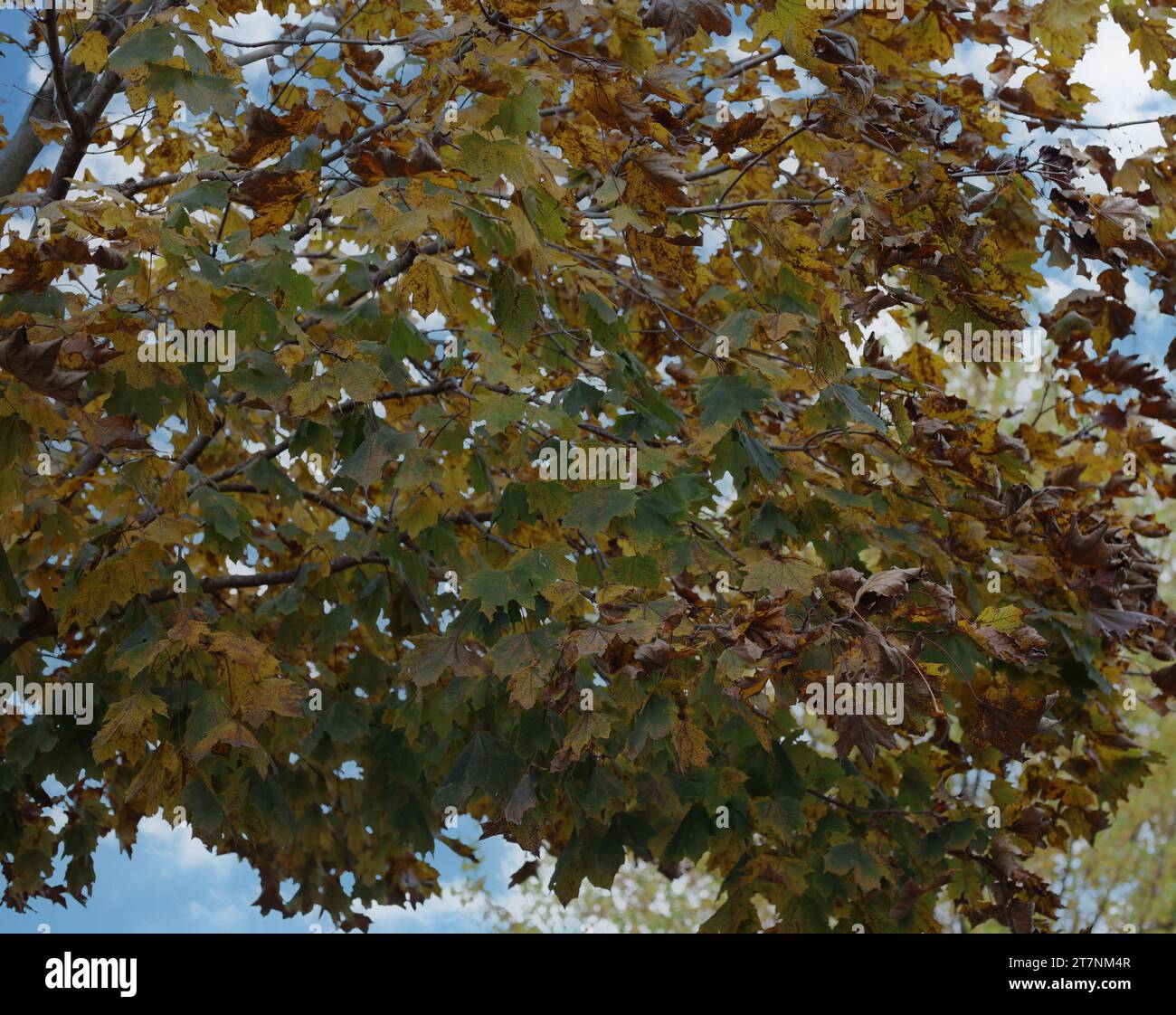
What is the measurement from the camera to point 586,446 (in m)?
5.04

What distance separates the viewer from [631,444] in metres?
5.42

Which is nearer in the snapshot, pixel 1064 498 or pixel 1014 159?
pixel 1014 159

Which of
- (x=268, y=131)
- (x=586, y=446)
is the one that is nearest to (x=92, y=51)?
(x=268, y=131)

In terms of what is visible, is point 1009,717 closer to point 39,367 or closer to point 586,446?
point 586,446

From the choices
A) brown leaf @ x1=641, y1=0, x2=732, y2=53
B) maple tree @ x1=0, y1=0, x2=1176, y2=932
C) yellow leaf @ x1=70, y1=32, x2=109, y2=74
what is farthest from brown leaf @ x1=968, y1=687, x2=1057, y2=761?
yellow leaf @ x1=70, y1=32, x2=109, y2=74

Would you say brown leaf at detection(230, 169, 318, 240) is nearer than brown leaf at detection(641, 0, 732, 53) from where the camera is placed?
No

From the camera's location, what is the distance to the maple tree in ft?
14.7

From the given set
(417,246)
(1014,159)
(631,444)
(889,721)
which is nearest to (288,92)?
(417,246)

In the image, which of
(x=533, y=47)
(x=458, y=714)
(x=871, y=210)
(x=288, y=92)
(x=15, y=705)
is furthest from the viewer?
(x=288, y=92)

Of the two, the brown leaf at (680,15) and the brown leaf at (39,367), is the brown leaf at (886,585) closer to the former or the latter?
the brown leaf at (680,15)

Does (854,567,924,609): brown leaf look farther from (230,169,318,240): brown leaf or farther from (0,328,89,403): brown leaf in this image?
(0,328,89,403): brown leaf

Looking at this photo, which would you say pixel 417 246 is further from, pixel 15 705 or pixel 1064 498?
pixel 1064 498

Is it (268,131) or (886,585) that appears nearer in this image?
(886,585)

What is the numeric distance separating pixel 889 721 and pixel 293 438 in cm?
292
